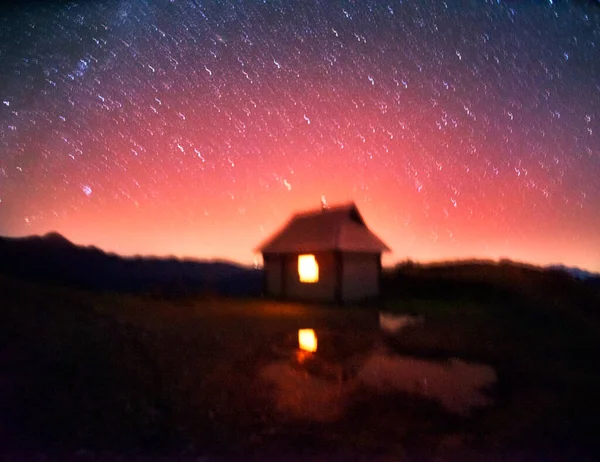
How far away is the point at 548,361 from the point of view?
10484 millimetres

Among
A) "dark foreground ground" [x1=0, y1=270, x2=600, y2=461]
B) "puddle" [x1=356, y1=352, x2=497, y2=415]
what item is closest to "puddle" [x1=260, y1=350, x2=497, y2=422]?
"puddle" [x1=356, y1=352, x2=497, y2=415]

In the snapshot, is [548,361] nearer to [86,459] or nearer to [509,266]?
[86,459]

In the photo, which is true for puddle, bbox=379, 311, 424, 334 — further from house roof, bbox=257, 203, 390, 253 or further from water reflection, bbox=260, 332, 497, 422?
house roof, bbox=257, 203, 390, 253

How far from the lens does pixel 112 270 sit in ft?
69.7

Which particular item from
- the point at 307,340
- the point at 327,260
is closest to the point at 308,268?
the point at 327,260

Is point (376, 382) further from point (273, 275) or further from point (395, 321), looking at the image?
point (273, 275)

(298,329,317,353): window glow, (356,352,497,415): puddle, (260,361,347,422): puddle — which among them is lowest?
(356,352,497,415): puddle

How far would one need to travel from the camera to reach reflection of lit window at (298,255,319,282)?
21.3 m

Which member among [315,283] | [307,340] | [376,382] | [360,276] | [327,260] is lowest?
[376,382]

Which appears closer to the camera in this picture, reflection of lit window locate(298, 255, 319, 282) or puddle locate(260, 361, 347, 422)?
puddle locate(260, 361, 347, 422)

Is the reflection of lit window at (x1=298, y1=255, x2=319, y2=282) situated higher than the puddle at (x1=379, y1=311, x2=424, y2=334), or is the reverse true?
the reflection of lit window at (x1=298, y1=255, x2=319, y2=282)

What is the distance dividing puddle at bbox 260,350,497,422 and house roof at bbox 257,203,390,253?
1075cm

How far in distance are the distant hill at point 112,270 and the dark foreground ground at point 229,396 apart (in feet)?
20.2

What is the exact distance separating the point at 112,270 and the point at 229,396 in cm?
1524
